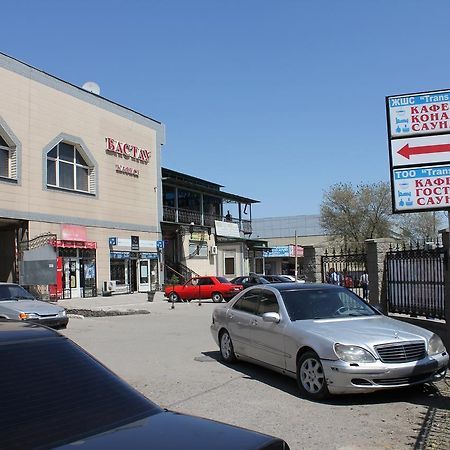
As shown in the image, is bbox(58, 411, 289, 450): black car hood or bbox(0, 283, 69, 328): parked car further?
bbox(0, 283, 69, 328): parked car

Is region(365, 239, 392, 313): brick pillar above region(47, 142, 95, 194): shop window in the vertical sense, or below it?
below

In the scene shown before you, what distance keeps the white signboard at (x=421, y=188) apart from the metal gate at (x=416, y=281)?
973 millimetres

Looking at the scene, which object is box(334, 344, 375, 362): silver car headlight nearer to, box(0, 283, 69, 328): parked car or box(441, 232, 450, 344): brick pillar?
box(441, 232, 450, 344): brick pillar

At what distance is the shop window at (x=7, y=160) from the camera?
2875 centimetres

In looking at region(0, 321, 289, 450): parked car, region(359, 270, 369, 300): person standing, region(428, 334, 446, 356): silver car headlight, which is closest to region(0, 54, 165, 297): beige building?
region(359, 270, 369, 300): person standing

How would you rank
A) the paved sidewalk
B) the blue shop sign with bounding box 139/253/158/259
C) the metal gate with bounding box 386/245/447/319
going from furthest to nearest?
the blue shop sign with bounding box 139/253/158/259 < the paved sidewalk < the metal gate with bounding box 386/245/447/319

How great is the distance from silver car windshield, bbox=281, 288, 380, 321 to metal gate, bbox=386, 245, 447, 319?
2.21m

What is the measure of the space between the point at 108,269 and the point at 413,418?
29.9 m

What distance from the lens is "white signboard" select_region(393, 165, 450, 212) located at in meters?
9.74

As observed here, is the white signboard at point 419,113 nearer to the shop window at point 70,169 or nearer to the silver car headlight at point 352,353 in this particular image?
the silver car headlight at point 352,353

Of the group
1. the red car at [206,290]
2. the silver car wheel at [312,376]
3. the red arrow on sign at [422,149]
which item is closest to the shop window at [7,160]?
the red car at [206,290]

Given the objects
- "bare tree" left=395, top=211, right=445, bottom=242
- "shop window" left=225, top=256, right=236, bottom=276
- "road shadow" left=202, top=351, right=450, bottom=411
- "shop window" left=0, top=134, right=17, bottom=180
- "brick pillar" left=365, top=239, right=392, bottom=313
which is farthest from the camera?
"bare tree" left=395, top=211, right=445, bottom=242

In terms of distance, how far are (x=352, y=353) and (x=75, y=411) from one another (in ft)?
15.7

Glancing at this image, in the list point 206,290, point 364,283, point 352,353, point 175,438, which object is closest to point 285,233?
point 206,290
